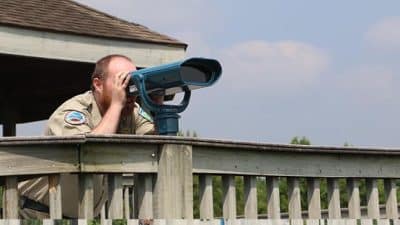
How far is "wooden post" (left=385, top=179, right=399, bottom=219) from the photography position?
14.6 feet

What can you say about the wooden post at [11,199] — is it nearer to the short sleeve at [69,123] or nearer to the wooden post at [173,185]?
the short sleeve at [69,123]

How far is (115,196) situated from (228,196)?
22.4 inches

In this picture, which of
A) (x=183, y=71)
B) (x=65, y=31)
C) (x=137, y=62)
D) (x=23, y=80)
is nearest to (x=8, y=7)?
(x=65, y=31)

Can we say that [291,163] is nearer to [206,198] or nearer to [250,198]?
[250,198]

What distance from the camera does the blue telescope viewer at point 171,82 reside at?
3.61 meters

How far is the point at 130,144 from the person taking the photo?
344cm

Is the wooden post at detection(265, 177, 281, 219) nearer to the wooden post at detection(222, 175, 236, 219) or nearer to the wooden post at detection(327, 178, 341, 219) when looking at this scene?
the wooden post at detection(222, 175, 236, 219)

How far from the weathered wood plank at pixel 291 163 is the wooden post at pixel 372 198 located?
0.05m

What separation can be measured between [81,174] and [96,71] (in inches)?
27.3

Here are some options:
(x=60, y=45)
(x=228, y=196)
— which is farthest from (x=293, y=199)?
(x=60, y=45)

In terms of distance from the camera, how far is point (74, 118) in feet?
12.1

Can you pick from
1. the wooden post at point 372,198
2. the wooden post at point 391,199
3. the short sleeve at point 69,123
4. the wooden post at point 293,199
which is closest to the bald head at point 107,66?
the short sleeve at point 69,123

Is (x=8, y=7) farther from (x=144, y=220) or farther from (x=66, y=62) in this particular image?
(x=144, y=220)

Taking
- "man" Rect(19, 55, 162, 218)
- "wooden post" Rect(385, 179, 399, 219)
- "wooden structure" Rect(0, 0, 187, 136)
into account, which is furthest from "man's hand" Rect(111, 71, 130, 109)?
"wooden structure" Rect(0, 0, 187, 136)
